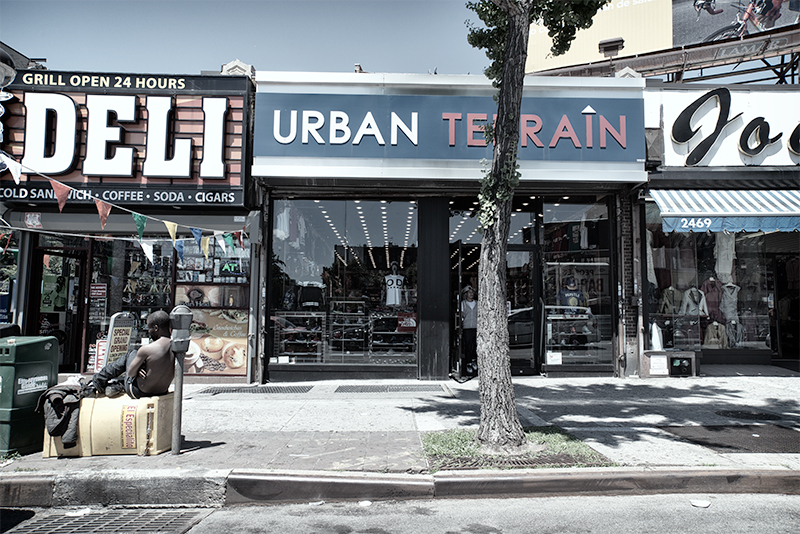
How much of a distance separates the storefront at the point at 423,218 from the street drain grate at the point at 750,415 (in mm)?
3080

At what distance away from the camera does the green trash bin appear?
5402mm

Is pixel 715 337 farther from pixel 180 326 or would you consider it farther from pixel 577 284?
pixel 180 326

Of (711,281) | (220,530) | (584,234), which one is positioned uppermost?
(584,234)

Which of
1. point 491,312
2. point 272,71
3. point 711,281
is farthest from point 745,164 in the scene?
point 272,71

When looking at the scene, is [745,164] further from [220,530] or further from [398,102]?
[220,530]

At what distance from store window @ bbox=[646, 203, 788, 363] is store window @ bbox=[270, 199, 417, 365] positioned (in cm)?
534

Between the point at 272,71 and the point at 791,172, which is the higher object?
the point at 272,71

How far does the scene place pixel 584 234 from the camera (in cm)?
1112

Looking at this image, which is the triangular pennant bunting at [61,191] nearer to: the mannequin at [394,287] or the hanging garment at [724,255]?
the mannequin at [394,287]

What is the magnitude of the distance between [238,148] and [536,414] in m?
7.24

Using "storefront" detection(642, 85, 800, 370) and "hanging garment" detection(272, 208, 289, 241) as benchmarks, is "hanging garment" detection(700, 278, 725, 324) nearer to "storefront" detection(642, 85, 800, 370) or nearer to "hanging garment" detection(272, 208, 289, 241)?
"storefront" detection(642, 85, 800, 370)

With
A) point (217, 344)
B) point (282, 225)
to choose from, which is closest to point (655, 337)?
point (282, 225)

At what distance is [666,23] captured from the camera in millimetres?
18219

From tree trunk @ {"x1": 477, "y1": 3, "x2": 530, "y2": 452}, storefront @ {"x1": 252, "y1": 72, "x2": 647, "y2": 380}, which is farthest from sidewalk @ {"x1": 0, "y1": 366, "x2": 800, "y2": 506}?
storefront @ {"x1": 252, "y1": 72, "x2": 647, "y2": 380}
